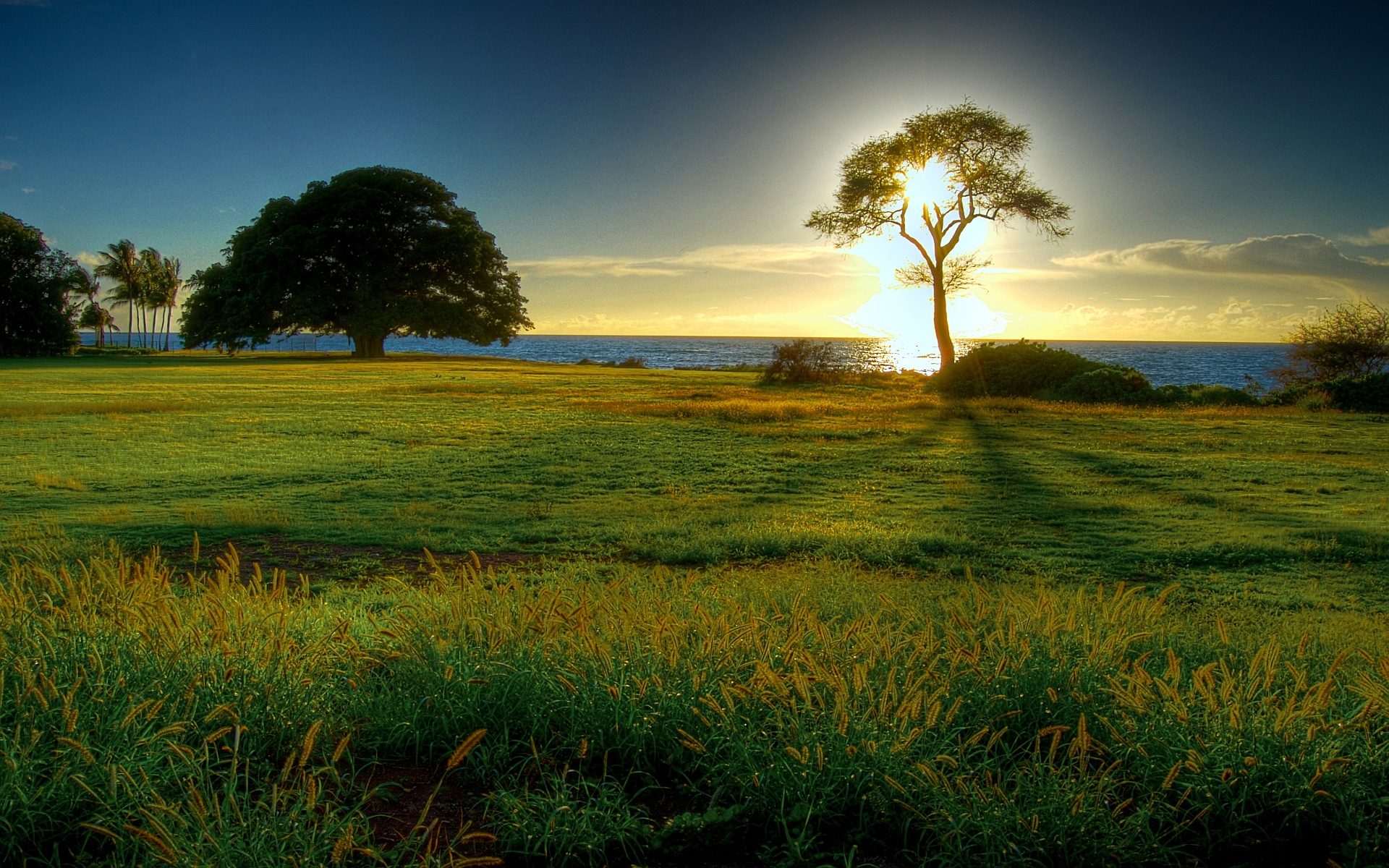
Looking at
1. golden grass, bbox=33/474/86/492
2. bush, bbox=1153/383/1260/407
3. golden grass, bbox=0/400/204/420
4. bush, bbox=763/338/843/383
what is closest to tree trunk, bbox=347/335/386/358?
bush, bbox=763/338/843/383

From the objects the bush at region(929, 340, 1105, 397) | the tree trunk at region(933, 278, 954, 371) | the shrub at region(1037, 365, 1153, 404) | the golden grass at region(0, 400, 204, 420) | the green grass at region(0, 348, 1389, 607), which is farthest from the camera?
the tree trunk at region(933, 278, 954, 371)

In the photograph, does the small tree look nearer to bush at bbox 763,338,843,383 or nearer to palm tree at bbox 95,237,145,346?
bush at bbox 763,338,843,383

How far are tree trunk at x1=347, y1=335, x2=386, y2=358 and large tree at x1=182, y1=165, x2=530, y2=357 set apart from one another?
0.09 metres

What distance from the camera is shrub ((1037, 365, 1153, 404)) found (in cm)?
2519

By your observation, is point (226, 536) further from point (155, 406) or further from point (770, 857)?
point (155, 406)

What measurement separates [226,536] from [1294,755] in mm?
9104

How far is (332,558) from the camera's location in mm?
7875

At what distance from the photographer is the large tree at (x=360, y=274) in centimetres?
5178

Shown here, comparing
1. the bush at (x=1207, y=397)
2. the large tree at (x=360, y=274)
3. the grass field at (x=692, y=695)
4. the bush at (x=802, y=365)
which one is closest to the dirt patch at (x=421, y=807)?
the grass field at (x=692, y=695)

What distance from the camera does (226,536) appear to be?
28.1ft

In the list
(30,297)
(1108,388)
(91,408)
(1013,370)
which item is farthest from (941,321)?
(30,297)

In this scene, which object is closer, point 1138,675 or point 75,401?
point 1138,675

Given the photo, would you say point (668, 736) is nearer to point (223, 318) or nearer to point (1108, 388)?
point (1108, 388)

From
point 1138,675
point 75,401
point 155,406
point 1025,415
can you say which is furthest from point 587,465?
point 75,401
